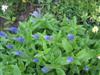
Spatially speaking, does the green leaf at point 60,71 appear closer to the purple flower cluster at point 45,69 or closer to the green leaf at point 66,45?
the purple flower cluster at point 45,69

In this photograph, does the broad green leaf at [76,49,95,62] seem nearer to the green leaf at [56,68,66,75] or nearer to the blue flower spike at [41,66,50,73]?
the green leaf at [56,68,66,75]

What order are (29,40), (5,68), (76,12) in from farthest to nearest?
(76,12) → (29,40) → (5,68)

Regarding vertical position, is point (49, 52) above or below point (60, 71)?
above

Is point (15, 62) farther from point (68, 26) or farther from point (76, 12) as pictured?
point (76, 12)

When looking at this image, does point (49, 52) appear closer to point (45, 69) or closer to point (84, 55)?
point (45, 69)

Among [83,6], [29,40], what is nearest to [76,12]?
[83,6]

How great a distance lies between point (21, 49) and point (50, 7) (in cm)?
124

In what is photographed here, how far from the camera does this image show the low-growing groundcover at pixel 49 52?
301 cm

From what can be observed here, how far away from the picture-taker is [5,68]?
3.01 meters

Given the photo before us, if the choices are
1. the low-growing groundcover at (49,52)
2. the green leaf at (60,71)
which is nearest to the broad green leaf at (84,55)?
the low-growing groundcover at (49,52)

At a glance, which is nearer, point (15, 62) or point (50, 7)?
point (15, 62)

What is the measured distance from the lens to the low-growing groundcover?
301cm

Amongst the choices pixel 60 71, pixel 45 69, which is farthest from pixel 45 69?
pixel 60 71

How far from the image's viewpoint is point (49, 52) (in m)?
3.08
